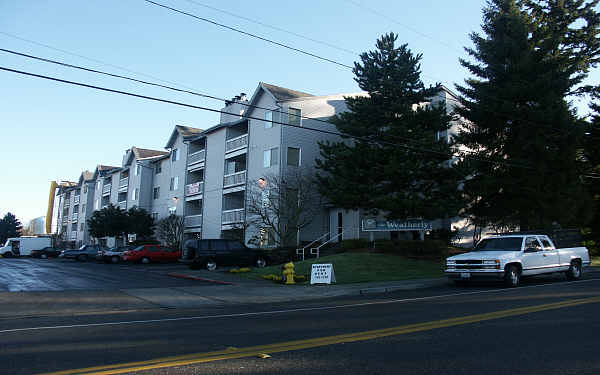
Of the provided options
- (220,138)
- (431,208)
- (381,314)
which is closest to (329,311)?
(381,314)

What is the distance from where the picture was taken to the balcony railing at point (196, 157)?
135 ft

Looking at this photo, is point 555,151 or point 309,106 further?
point 309,106

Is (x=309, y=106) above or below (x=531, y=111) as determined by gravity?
above

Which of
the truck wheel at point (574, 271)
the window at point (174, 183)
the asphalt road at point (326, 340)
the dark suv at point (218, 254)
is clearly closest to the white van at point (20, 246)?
the window at point (174, 183)

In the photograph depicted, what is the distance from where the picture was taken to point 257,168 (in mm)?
33219

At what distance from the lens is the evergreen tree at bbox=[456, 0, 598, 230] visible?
82.4 ft

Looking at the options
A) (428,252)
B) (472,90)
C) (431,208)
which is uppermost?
(472,90)

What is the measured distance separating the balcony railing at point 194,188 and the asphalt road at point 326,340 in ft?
99.1

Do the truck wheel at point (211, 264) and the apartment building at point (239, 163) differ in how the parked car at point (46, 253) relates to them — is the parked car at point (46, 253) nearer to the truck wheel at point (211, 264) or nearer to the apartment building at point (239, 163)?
the apartment building at point (239, 163)

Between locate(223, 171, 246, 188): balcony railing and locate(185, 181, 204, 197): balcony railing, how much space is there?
13.8 ft

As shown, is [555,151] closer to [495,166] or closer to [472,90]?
[495,166]

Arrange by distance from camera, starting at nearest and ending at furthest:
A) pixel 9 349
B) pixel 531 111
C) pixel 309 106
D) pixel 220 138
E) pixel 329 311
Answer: pixel 9 349, pixel 329 311, pixel 531 111, pixel 309 106, pixel 220 138

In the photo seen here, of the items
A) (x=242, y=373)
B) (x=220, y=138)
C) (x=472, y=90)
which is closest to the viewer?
(x=242, y=373)

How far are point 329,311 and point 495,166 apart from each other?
1975cm
